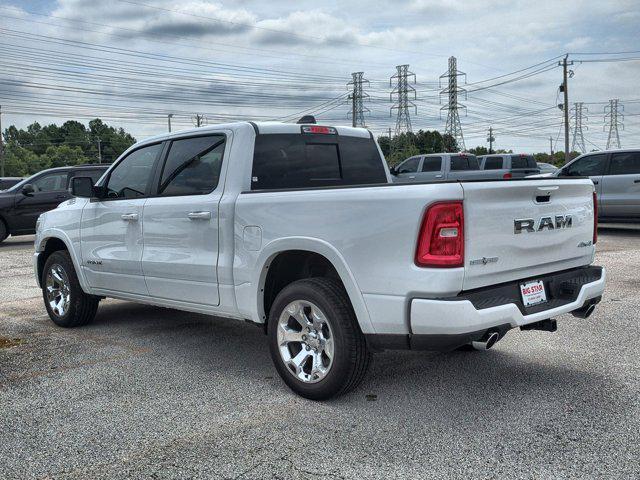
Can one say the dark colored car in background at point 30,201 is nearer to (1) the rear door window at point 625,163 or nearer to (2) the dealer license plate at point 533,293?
(1) the rear door window at point 625,163

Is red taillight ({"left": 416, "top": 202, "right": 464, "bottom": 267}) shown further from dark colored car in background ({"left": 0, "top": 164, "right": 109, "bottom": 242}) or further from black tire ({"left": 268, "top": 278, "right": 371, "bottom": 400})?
dark colored car in background ({"left": 0, "top": 164, "right": 109, "bottom": 242})

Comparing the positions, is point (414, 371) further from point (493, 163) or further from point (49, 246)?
point (493, 163)

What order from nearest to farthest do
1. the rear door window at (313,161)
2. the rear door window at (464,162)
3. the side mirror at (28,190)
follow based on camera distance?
the rear door window at (313,161), the side mirror at (28,190), the rear door window at (464,162)

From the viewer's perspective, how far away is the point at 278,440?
372 centimetres

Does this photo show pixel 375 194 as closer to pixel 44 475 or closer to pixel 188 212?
pixel 188 212

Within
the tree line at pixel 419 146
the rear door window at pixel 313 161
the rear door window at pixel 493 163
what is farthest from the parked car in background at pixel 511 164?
the tree line at pixel 419 146

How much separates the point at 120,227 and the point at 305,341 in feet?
7.85

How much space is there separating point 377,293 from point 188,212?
1.85 metres

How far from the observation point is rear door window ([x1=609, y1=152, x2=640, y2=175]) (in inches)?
568

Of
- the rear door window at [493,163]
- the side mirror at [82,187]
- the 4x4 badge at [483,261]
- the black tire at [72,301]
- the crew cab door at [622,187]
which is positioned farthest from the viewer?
the rear door window at [493,163]

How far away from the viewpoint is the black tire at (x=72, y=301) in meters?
6.61

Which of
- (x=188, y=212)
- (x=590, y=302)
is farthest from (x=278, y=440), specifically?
(x=590, y=302)

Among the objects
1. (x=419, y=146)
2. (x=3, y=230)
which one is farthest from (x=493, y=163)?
(x=419, y=146)

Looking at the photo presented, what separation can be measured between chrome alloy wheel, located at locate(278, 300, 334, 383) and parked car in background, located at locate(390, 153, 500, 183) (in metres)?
18.1
